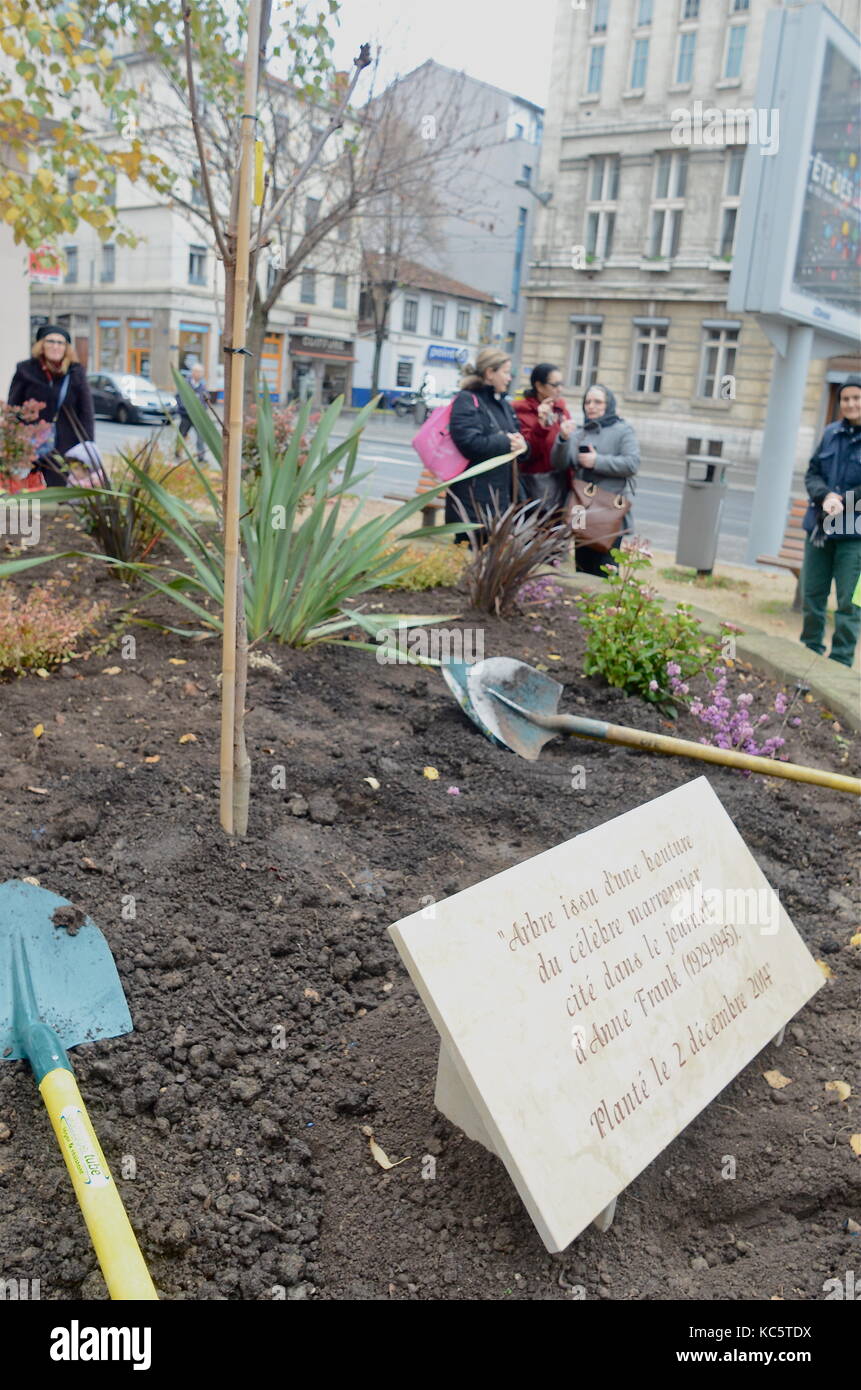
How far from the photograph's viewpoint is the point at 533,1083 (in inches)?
59.9

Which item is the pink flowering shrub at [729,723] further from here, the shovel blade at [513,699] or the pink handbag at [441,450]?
the pink handbag at [441,450]

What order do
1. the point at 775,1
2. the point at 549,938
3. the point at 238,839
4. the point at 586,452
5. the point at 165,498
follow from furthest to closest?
the point at 775,1 → the point at 586,452 → the point at 165,498 → the point at 238,839 → the point at 549,938

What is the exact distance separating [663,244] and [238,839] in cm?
3417

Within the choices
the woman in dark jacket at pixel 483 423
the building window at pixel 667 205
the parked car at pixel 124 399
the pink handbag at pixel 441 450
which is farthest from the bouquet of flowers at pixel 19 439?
the building window at pixel 667 205

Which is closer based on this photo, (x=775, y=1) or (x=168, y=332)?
(x=775, y=1)

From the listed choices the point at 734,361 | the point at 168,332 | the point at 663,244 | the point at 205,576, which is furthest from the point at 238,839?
the point at 168,332

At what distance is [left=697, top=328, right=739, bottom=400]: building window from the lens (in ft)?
103

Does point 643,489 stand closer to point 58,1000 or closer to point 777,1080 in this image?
point 777,1080

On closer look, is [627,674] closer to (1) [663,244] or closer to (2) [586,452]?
(2) [586,452]

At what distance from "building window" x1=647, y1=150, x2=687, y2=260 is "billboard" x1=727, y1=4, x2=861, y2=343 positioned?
84.2 feet

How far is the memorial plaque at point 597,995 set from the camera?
1.48 metres

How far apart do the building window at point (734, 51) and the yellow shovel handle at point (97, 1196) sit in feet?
121

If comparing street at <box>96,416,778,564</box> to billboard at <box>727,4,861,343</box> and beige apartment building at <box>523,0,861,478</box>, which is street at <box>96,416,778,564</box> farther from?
beige apartment building at <box>523,0,861,478</box>
